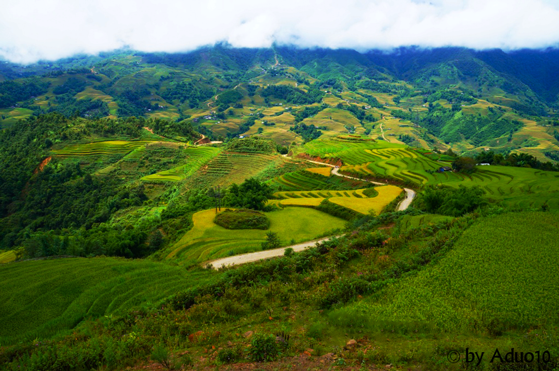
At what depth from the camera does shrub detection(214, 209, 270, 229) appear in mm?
34469

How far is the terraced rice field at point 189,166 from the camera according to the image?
6738 cm

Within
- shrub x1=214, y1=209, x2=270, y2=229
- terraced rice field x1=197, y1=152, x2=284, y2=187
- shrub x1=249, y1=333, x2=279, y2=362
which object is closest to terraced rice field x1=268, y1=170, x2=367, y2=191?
terraced rice field x1=197, y1=152, x2=284, y2=187

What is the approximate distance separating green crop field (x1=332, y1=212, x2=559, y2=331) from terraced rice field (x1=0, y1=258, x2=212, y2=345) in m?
10.3

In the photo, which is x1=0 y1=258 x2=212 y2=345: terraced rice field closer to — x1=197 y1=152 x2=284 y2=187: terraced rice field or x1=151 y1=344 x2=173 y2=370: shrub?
x1=151 y1=344 x2=173 y2=370: shrub

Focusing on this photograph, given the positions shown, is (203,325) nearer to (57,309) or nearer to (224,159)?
(57,309)

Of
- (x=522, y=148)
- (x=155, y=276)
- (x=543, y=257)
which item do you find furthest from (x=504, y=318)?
(x=522, y=148)

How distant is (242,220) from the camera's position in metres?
35.2

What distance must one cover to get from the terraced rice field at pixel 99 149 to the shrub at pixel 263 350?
Answer: 8555 cm

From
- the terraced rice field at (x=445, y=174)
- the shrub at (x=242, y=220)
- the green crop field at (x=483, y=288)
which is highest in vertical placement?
the green crop field at (x=483, y=288)

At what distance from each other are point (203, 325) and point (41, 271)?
1288 centimetres

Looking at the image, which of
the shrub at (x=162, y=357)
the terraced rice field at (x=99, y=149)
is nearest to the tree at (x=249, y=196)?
the shrub at (x=162, y=357)

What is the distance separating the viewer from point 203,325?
1092 centimetres

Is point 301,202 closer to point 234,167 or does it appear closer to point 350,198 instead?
point 350,198

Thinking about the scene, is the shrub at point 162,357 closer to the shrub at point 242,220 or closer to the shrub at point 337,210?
the shrub at point 242,220
